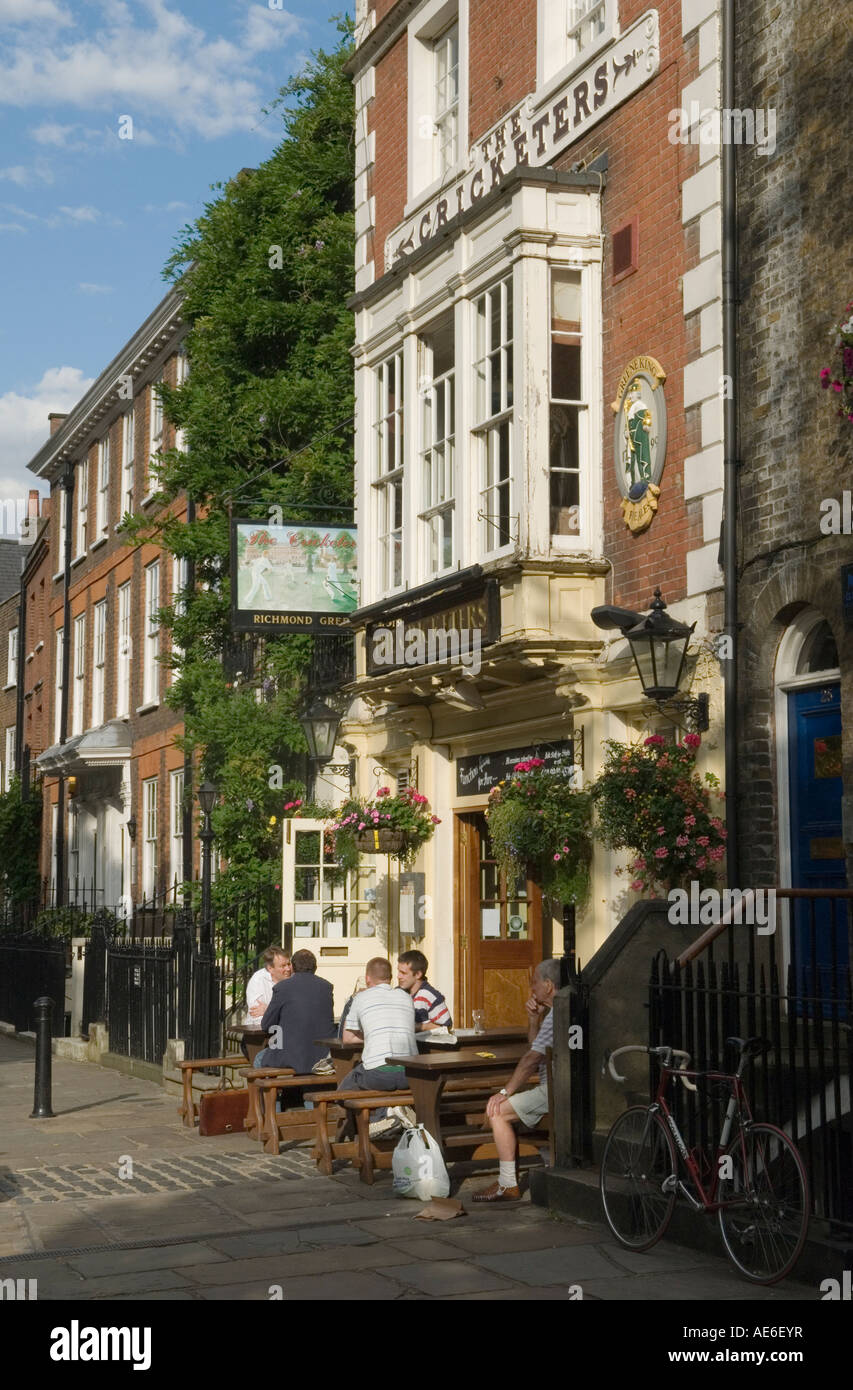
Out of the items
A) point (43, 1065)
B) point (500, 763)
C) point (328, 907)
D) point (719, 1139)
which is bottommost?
point (43, 1065)

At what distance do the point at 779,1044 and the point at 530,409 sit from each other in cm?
645

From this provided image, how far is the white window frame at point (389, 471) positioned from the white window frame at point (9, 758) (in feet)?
86.3

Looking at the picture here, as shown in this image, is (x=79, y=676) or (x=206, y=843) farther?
(x=79, y=676)

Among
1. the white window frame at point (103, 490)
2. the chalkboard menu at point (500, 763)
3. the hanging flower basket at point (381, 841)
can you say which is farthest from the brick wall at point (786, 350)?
the white window frame at point (103, 490)

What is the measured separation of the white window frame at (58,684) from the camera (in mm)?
34000

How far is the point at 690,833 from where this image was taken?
10797 millimetres

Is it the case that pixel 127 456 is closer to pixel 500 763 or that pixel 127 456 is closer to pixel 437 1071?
pixel 500 763

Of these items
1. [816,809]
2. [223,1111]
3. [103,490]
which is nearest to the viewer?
[816,809]

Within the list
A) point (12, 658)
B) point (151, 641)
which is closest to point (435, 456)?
point (151, 641)

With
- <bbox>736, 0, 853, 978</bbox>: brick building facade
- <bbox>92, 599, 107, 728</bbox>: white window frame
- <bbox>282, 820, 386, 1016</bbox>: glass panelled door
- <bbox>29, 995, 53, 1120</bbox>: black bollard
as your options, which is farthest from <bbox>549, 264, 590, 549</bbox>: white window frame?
<bbox>92, 599, 107, 728</bbox>: white window frame

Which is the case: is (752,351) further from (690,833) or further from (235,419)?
(235,419)

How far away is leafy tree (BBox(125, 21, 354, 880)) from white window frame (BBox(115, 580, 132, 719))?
8361mm

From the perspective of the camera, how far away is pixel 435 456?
582 inches
